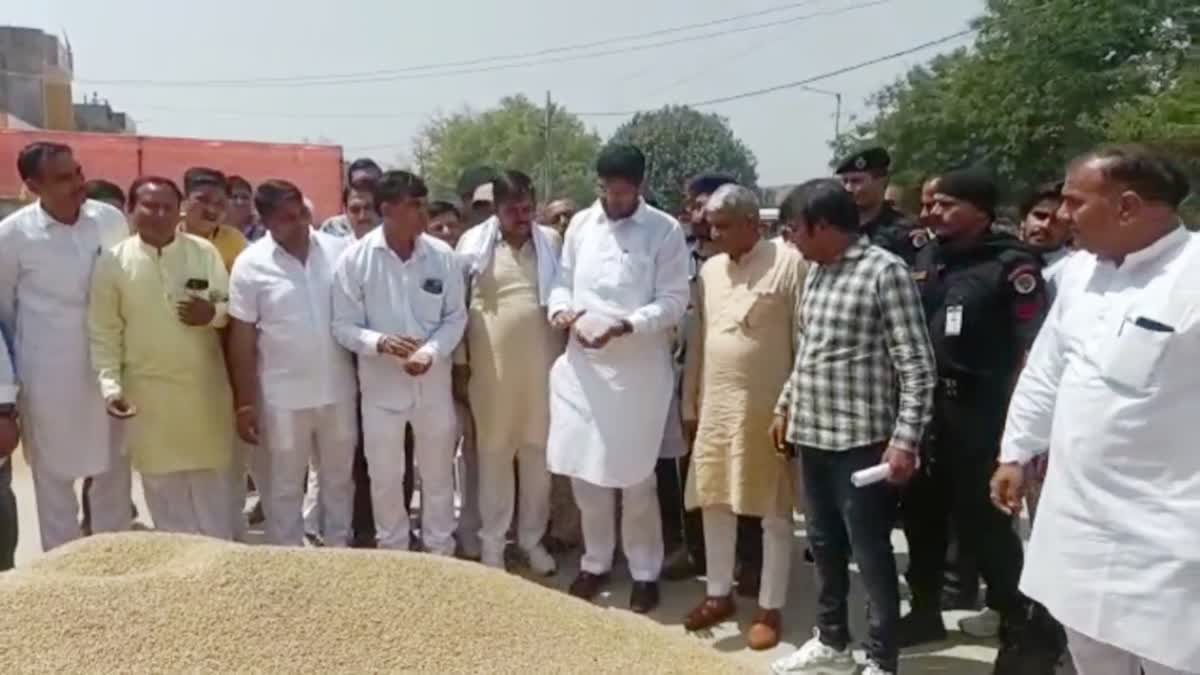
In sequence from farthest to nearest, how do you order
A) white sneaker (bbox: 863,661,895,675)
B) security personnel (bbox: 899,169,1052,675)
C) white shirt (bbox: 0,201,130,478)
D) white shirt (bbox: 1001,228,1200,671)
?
1. white shirt (bbox: 0,201,130,478)
2. security personnel (bbox: 899,169,1052,675)
3. white sneaker (bbox: 863,661,895,675)
4. white shirt (bbox: 1001,228,1200,671)

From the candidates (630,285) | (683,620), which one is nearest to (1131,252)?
(630,285)

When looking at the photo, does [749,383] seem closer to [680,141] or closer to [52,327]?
[52,327]

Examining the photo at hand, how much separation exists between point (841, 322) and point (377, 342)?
75.0 inches

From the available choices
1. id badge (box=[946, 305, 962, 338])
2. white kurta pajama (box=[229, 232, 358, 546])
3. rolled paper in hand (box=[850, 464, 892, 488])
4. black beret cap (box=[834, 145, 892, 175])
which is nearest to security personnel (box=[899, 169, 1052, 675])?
id badge (box=[946, 305, 962, 338])

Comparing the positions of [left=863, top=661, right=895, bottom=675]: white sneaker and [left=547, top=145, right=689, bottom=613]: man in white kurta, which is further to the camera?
[left=547, top=145, right=689, bottom=613]: man in white kurta

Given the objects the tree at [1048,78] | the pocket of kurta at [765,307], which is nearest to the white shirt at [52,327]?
the pocket of kurta at [765,307]

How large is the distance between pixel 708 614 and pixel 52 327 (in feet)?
8.86

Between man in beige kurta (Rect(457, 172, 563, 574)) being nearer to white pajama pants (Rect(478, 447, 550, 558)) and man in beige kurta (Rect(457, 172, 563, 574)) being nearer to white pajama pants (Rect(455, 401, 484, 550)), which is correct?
white pajama pants (Rect(478, 447, 550, 558))

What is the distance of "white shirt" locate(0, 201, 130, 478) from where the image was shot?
4.51 metres

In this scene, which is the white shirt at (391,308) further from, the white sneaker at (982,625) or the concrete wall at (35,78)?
the concrete wall at (35,78)

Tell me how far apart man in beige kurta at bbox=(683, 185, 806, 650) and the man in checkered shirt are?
0.48m

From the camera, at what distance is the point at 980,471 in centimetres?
404

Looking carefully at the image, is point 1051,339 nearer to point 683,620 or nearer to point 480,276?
point 683,620

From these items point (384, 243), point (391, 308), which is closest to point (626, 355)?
point (391, 308)
